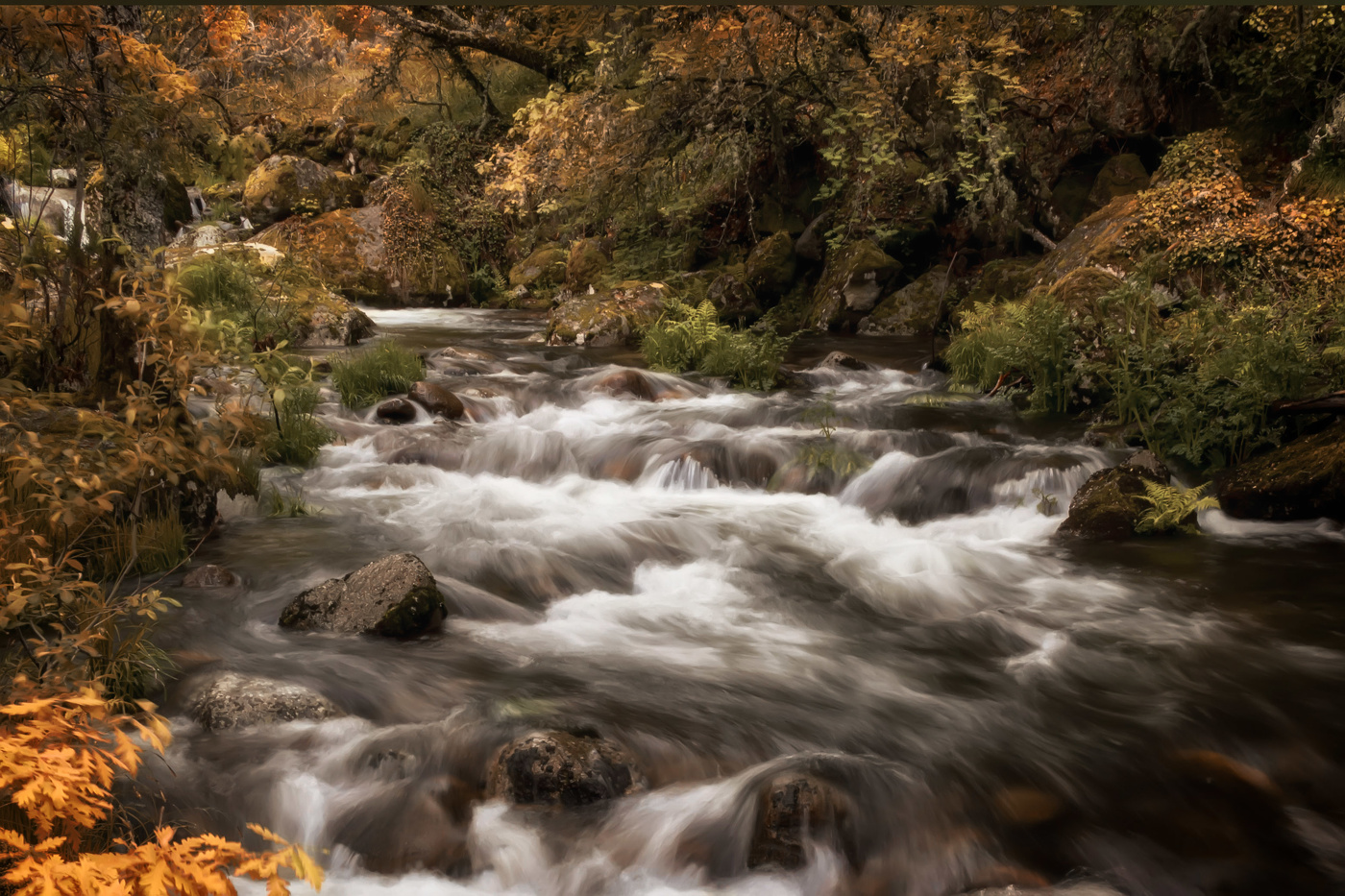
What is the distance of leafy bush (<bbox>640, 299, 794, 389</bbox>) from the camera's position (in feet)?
35.4

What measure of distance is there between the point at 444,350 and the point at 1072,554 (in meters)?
8.02

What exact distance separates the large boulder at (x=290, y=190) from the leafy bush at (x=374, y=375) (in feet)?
33.7

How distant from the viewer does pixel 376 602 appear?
17.0 feet

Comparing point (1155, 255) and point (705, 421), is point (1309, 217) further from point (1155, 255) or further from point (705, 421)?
point (705, 421)

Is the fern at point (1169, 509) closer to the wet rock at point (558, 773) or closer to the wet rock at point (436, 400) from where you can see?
the wet rock at point (558, 773)

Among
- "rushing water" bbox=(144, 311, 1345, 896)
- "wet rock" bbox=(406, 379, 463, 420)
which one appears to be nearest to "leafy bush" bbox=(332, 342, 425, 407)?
"wet rock" bbox=(406, 379, 463, 420)

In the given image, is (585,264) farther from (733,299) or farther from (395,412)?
(395,412)

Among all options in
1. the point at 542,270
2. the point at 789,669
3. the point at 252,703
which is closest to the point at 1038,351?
the point at 789,669

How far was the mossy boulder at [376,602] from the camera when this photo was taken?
512 cm

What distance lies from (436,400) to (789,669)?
17.7ft

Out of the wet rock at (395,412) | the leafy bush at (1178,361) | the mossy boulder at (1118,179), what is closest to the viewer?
the leafy bush at (1178,361)

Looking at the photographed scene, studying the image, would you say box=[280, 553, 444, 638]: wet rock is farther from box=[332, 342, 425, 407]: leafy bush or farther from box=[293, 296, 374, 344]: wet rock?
Answer: box=[293, 296, 374, 344]: wet rock

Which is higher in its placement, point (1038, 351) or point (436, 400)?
point (1038, 351)

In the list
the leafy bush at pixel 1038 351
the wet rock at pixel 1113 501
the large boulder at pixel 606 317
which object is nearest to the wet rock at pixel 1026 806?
the wet rock at pixel 1113 501
